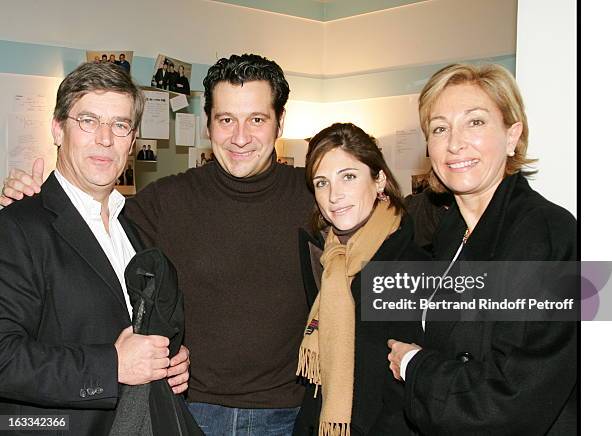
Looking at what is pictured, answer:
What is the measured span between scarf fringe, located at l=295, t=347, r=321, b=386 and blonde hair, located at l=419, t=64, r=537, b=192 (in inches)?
33.6

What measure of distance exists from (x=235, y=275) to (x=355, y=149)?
1.87 feet

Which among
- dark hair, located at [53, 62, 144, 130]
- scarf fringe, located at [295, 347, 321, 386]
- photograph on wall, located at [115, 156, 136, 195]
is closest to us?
Result: dark hair, located at [53, 62, 144, 130]

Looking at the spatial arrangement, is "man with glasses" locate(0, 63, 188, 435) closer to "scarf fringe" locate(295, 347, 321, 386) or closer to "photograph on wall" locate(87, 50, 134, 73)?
"scarf fringe" locate(295, 347, 321, 386)

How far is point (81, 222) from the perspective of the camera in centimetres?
208

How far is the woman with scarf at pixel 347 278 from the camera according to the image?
2.29 metres

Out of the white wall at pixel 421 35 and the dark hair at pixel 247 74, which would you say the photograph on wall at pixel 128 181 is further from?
the dark hair at pixel 247 74

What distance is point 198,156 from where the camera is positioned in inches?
279

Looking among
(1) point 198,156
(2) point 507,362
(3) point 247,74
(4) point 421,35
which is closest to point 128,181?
(1) point 198,156

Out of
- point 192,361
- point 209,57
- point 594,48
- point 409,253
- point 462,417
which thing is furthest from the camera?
point 209,57

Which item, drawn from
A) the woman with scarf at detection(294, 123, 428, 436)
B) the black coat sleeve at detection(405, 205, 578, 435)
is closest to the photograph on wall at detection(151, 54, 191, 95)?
the woman with scarf at detection(294, 123, 428, 436)

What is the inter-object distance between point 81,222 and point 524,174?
3.97ft

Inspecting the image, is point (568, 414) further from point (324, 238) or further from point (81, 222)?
point (81, 222)

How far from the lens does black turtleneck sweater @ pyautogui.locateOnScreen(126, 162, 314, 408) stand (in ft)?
8.21

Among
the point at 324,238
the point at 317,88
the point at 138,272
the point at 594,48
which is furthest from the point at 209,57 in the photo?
the point at 594,48
